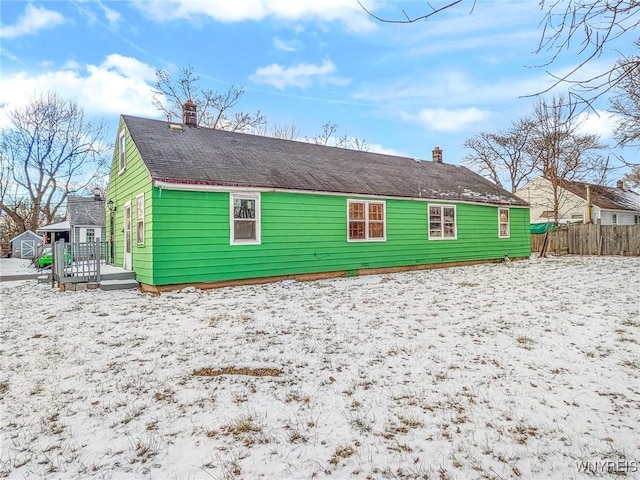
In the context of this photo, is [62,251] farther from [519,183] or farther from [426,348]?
[519,183]

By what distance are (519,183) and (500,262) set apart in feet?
58.5

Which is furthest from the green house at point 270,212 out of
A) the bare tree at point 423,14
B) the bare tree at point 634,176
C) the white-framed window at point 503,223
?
the bare tree at point 423,14

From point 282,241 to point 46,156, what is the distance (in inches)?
997

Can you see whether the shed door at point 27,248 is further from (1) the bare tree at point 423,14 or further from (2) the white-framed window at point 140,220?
(1) the bare tree at point 423,14

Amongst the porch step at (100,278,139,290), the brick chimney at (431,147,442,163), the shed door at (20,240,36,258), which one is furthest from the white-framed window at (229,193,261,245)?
the shed door at (20,240,36,258)

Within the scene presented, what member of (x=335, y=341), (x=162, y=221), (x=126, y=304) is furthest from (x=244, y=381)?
(x=162, y=221)

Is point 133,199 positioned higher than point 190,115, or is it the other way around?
point 190,115

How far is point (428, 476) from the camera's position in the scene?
2104 mm

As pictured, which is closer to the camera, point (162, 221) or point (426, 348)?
point (426, 348)

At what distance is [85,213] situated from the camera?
68.5ft

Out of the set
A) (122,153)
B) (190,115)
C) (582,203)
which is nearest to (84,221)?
(122,153)

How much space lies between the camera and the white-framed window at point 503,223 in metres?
14.9

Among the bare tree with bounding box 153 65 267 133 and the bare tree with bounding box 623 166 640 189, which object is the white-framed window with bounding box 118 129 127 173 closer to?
the bare tree with bounding box 153 65 267 133

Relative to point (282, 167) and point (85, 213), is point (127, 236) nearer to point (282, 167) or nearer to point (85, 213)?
point (282, 167)
